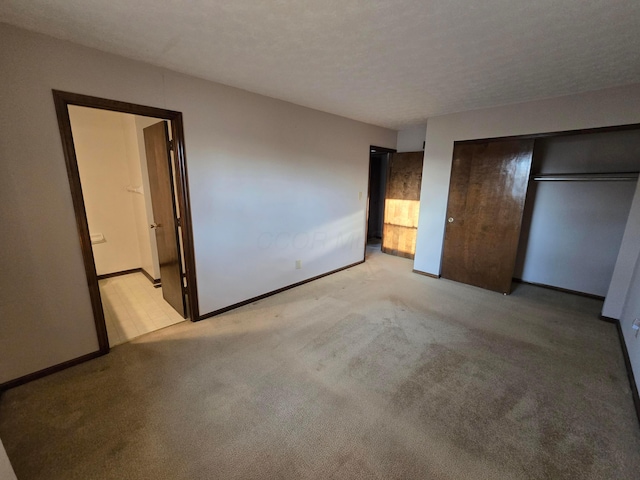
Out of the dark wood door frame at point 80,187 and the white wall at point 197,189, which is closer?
the white wall at point 197,189

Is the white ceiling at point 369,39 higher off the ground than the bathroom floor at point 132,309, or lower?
higher

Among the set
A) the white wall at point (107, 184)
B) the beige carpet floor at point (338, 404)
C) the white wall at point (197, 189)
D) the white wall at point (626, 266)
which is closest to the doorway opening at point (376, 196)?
the white wall at point (197, 189)

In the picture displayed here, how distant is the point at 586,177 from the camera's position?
3.14m

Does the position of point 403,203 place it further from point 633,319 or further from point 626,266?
point 633,319

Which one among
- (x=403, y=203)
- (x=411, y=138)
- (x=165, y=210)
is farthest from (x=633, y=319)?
(x=165, y=210)

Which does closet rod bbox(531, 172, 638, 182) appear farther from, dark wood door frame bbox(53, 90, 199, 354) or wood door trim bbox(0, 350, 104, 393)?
wood door trim bbox(0, 350, 104, 393)

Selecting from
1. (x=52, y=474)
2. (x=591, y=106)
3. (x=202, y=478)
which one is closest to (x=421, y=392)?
(x=202, y=478)

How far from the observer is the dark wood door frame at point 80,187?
1.87 metres

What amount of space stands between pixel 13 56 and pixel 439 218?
14.6 ft

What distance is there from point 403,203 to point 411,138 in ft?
3.85

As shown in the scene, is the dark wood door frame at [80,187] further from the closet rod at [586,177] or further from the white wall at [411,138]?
the closet rod at [586,177]

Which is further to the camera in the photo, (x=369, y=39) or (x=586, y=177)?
(x=586, y=177)

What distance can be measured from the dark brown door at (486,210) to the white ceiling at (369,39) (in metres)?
0.87

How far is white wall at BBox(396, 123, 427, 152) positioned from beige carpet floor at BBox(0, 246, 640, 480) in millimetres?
3163
